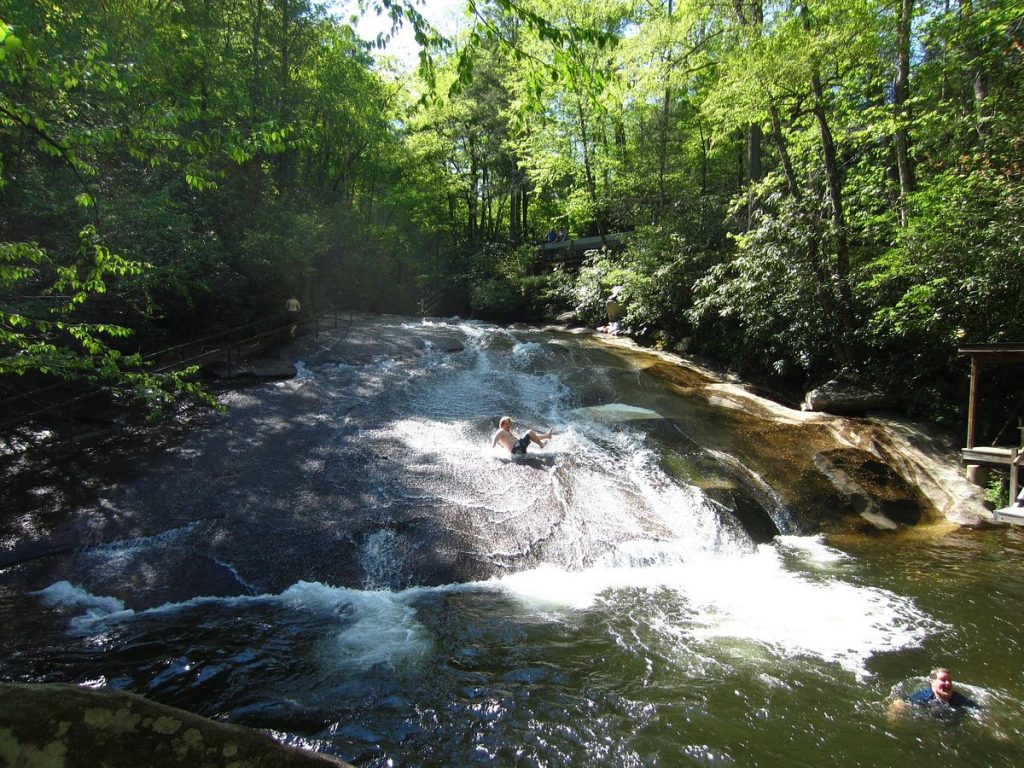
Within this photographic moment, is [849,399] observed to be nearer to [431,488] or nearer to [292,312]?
[431,488]

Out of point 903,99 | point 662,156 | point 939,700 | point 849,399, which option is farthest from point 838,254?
point 662,156

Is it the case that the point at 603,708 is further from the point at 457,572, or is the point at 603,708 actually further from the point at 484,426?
the point at 484,426

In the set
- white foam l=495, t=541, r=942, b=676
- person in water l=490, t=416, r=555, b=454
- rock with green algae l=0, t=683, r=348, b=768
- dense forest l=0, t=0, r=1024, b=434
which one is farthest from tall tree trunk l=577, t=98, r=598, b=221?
rock with green algae l=0, t=683, r=348, b=768

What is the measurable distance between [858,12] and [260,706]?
15242 mm

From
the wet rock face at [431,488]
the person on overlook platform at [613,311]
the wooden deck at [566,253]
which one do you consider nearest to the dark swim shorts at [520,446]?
the wet rock face at [431,488]

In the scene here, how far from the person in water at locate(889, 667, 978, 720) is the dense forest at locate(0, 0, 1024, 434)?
5483 millimetres

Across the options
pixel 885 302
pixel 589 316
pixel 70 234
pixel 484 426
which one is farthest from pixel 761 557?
pixel 589 316

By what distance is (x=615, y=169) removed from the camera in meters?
24.2

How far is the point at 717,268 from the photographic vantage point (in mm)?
16297

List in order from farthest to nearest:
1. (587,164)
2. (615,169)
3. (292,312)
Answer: (587,164) → (615,169) → (292,312)

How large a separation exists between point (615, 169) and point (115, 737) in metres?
25.2

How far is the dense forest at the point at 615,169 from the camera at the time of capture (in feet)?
16.3

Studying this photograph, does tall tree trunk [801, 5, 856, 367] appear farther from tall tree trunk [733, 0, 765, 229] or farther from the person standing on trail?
the person standing on trail

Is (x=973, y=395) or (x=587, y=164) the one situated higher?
(x=587, y=164)
